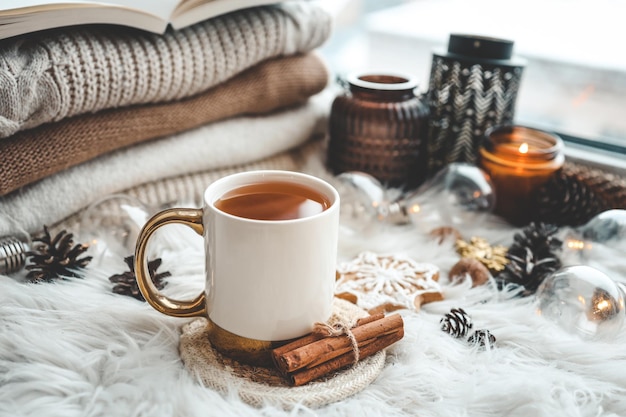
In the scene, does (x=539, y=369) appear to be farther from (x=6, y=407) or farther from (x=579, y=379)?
(x=6, y=407)

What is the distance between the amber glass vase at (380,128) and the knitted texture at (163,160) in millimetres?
81

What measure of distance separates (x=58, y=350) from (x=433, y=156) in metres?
0.62

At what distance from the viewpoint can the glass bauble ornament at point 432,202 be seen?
762 mm

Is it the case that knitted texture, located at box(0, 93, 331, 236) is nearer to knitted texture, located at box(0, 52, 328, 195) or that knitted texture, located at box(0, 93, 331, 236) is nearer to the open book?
knitted texture, located at box(0, 52, 328, 195)

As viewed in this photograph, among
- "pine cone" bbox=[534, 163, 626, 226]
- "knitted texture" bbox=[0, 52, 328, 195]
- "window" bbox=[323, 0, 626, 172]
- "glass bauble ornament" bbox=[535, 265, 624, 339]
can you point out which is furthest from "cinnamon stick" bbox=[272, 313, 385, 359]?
"window" bbox=[323, 0, 626, 172]

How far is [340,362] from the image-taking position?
509 mm

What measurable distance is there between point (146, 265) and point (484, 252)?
0.41m

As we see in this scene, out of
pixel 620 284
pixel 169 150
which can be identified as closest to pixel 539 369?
pixel 620 284

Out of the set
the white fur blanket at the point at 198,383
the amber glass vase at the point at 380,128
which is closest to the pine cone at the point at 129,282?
the white fur blanket at the point at 198,383

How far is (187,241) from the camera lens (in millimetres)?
721

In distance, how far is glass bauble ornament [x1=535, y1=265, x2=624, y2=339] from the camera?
1.85ft

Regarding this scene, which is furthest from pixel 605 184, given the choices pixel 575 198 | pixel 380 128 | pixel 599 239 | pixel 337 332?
pixel 337 332

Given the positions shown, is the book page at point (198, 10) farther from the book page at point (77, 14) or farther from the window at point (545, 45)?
the window at point (545, 45)

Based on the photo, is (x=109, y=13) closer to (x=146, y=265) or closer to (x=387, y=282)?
(x=146, y=265)
